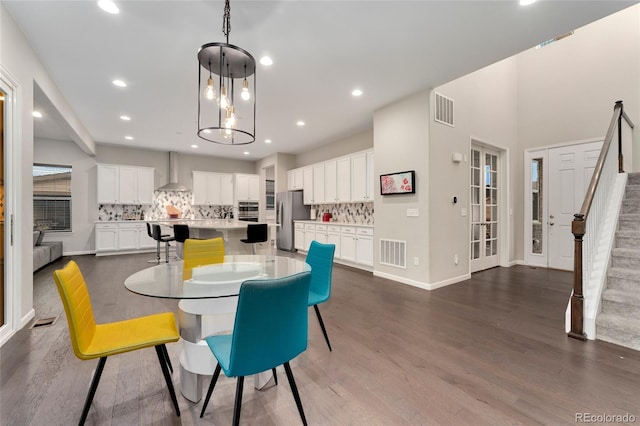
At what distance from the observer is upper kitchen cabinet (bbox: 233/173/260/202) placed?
8844mm

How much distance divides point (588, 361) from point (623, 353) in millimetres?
399

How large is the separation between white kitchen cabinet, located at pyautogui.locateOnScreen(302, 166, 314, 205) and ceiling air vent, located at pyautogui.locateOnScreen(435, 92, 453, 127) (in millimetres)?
3680

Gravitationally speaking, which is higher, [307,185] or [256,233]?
[307,185]

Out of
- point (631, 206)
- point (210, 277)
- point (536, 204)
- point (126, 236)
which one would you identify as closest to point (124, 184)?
point (126, 236)

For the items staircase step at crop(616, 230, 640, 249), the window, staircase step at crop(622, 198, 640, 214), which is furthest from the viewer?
the window

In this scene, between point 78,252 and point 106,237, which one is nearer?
Answer: point 106,237

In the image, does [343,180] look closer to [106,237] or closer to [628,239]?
[628,239]

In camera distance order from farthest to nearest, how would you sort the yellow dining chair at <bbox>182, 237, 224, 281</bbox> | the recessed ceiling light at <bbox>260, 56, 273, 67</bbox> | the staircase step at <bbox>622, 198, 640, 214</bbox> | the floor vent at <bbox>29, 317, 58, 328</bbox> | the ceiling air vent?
the ceiling air vent < the staircase step at <bbox>622, 198, 640, 214</bbox> < the recessed ceiling light at <bbox>260, 56, 273, 67</bbox> < the floor vent at <bbox>29, 317, 58, 328</bbox> < the yellow dining chair at <bbox>182, 237, 224, 281</bbox>

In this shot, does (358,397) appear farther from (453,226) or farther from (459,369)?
(453,226)

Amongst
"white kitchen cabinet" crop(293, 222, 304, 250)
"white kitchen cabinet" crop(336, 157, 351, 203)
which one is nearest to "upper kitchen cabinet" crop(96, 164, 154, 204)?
"white kitchen cabinet" crop(293, 222, 304, 250)

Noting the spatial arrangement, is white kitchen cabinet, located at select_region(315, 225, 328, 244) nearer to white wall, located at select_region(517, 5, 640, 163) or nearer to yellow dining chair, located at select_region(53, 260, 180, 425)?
white wall, located at select_region(517, 5, 640, 163)

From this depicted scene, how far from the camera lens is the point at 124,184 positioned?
7.35 meters

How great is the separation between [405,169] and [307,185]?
352cm

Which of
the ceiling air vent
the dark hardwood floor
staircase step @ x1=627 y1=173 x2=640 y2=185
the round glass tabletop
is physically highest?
the ceiling air vent
